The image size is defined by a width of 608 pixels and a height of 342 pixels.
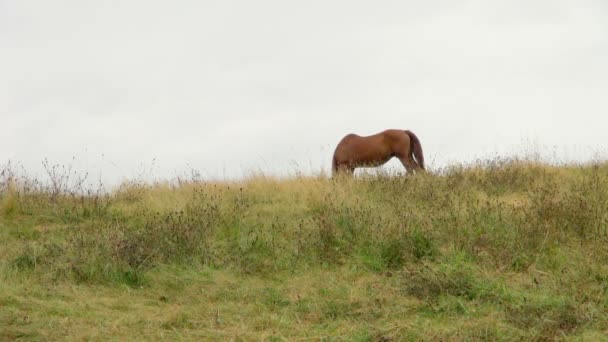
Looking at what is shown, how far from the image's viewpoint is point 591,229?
7121 millimetres

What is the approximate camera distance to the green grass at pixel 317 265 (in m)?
5.22

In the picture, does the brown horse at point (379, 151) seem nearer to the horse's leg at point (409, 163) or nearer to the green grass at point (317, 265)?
the horse's leg at point (409, 163)

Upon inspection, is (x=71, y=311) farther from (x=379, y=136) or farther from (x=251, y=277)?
(x=379, y=136)

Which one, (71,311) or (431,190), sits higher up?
(431,190)

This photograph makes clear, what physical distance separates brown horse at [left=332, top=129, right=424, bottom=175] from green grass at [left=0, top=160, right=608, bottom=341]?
381cm

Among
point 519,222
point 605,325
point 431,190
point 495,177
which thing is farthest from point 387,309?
point 495,177

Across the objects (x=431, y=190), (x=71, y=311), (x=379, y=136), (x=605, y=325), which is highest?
(x=379, y=136)

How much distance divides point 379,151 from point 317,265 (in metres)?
7.41

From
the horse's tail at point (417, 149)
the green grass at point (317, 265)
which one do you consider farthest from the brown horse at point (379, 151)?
the green grass at point (317, 265)

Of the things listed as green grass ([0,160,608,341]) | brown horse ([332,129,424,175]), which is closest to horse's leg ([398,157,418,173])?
brown horse ([332,129,424,175])

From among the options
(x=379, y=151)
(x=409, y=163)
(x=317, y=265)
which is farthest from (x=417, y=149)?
(x=317, y=265)

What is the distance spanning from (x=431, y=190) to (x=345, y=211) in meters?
1.57

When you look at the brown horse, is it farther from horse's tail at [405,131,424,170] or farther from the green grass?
the green grass

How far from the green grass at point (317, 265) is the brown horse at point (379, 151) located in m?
3.81
